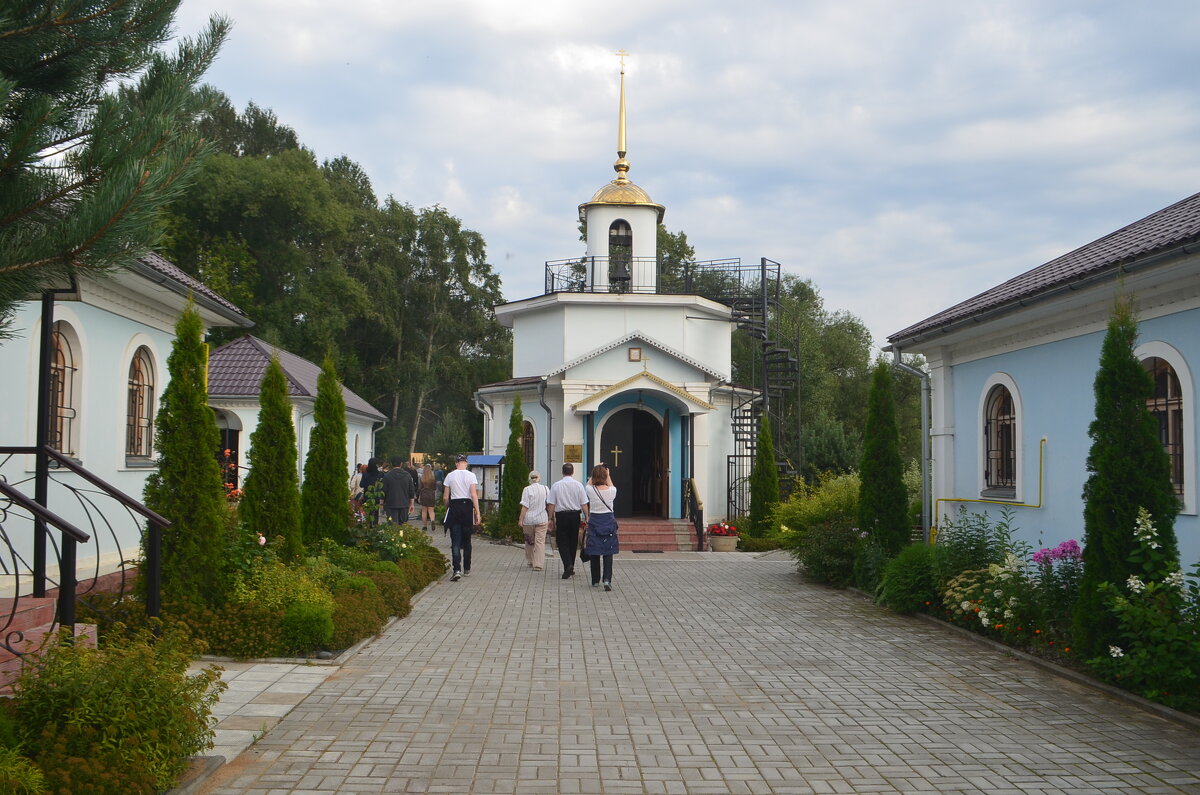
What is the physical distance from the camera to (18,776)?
419cm

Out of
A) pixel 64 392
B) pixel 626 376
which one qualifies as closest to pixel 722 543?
pixel 626 376

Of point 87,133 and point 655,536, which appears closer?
point 87,133

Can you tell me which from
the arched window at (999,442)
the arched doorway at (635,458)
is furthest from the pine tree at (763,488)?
the arched window at (999,442)

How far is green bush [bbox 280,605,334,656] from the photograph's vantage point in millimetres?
8672

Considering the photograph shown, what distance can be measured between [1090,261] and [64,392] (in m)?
10.7

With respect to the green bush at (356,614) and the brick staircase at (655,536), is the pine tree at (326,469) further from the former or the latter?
the brick staircase at (655,536)

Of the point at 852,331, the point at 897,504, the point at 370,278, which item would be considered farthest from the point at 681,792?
the point at 852,331

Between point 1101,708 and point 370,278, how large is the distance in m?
39.1

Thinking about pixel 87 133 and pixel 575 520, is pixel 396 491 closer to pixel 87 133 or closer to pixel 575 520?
pixel 575 520

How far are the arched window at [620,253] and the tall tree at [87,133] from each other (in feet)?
69.1

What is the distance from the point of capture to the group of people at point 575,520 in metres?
14.0

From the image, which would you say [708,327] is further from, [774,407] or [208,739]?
[208,739]

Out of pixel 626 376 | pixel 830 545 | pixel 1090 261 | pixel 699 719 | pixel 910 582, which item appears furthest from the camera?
pixel 626 376

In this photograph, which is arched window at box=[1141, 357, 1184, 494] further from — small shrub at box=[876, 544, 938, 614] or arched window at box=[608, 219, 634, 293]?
arched window at box=[608, 219, 634, 293]
